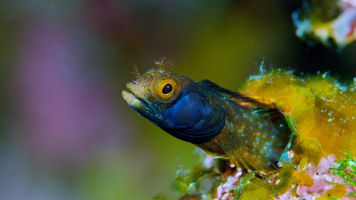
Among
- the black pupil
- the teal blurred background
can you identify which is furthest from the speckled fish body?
the teal blurred background

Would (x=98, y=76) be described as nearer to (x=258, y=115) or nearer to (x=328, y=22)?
(x=258, y=115)

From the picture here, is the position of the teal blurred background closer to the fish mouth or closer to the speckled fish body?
the speckled fish body

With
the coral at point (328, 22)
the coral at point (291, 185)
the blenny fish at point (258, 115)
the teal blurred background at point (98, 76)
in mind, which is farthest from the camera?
the teal blurred background at point (98, 76)

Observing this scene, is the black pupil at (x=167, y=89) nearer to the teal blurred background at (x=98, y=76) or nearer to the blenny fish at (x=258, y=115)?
the blenny fish at (x=258, y=115)

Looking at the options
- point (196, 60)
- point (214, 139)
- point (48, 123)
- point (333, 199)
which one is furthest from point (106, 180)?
point (333, 199)

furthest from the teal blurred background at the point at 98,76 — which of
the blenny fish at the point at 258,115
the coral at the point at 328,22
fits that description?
the blenny fish at the point at 258,115

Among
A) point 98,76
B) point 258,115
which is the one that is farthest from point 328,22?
point 98,76

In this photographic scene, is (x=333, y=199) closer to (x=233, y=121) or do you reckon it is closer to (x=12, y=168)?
(x=233, y=121)
